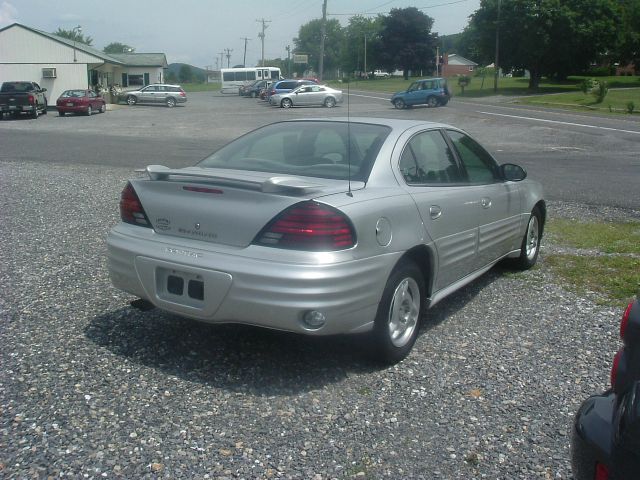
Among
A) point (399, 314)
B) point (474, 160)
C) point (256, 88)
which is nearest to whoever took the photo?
point (399, 314)

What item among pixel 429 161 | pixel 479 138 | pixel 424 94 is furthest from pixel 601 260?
pixel 424 94

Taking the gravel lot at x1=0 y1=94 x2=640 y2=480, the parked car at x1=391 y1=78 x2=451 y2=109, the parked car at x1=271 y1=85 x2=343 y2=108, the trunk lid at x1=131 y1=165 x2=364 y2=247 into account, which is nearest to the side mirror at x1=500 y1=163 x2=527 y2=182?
the gravel lot at x1=0 y1=94 x2=640 y2=480

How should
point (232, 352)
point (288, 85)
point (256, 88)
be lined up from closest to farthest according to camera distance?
point (232, 352), point (288, 85), point (256, 88)

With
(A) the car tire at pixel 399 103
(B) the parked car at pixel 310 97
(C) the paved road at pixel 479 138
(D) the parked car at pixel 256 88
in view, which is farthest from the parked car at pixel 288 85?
(D) the parked car at pixel 256 88

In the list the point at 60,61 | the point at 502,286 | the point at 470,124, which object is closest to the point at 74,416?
the point at 502,286

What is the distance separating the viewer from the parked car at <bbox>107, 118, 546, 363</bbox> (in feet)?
13.1

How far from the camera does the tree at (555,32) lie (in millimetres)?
58844

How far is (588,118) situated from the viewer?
34469 millimetres

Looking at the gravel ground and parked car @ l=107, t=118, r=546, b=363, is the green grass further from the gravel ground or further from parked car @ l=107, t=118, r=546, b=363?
parked car @ l=107, t=118, r=546, b=363

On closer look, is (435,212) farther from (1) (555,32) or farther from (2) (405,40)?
(2) (405,40)

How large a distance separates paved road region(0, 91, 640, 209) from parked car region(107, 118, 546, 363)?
742cm

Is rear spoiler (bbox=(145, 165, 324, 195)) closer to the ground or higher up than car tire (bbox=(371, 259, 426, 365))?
higher up

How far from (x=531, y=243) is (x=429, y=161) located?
229 cm

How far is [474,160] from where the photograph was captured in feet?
19.4
